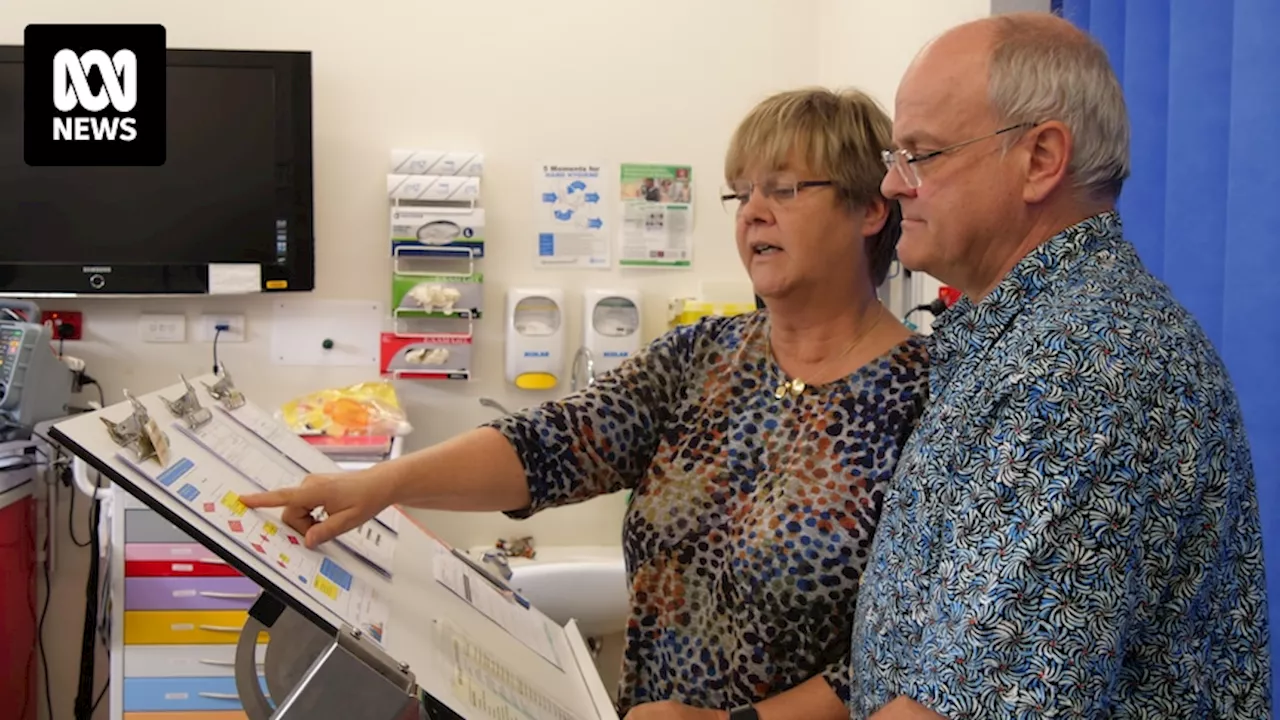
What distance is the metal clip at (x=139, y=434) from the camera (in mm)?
1006

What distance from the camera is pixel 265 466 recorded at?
126 centimetres

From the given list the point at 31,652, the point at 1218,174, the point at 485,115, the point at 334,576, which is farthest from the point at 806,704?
the point at 31,652

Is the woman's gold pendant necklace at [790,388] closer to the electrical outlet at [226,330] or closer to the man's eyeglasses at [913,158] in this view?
the man's eyeglasses at [913,158]

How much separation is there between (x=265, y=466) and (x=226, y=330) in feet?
7.30

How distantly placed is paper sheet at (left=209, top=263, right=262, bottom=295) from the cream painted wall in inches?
5.5

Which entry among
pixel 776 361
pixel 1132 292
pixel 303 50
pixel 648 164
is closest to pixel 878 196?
pixel 776 361

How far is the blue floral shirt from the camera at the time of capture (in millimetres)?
761

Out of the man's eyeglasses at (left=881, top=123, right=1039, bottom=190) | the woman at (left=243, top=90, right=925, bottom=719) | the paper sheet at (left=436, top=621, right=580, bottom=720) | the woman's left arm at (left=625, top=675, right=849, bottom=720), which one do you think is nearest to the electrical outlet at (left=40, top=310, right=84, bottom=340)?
the woman at (left=243, top=90, right=925, bottom=719)

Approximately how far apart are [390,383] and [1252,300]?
2411 mm

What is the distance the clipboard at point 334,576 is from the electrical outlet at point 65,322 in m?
2.17

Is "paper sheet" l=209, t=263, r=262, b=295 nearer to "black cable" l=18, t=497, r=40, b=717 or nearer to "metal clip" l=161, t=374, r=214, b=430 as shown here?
"black cable" l=18, t=497, r=40, b=717

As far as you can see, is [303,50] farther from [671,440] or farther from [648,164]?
[671,440]

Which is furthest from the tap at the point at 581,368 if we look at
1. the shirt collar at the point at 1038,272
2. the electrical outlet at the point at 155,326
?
the shirt collar at the point at 1038,272

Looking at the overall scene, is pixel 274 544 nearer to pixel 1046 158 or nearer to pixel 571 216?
pixel 1046 158
